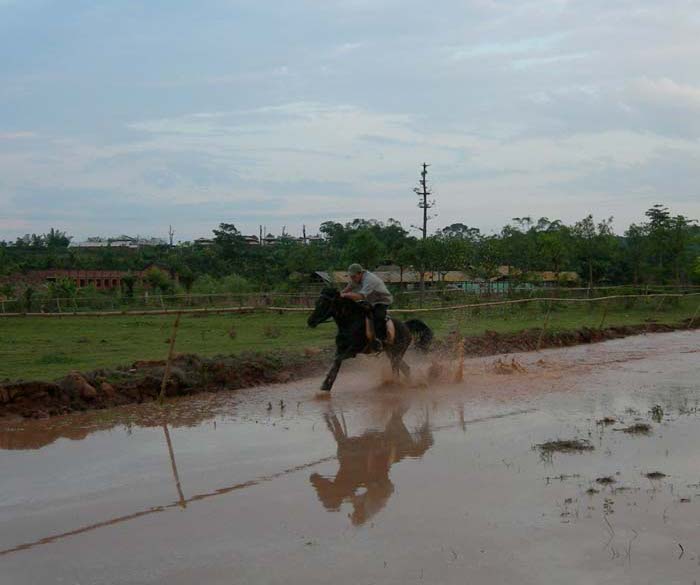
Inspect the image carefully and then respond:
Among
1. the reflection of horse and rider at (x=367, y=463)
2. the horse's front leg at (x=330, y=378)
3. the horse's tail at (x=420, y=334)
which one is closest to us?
the reflection of horse and rider at (x=367, y=463)

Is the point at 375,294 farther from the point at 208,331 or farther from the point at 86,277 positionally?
the point at 86,277

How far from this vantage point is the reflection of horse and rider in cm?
647

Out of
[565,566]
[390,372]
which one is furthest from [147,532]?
[390,372]

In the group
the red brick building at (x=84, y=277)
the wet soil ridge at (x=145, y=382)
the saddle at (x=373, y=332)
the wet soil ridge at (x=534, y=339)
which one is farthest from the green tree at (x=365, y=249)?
the saddle at (x=373, y=332)

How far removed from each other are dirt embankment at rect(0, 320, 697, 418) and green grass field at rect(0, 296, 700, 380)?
142 cm

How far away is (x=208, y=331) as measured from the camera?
885 inches

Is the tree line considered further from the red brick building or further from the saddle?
the saddle

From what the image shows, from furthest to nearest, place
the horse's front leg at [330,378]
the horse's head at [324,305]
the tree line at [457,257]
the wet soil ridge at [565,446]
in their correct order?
the tree line at [457,257] < the horse's front leg at [330,378] < the horse's head at [324,305] < the wet soil ridge at [565,446]

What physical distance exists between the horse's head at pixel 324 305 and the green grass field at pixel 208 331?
4033 millimetres

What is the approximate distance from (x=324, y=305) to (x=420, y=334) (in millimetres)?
2288

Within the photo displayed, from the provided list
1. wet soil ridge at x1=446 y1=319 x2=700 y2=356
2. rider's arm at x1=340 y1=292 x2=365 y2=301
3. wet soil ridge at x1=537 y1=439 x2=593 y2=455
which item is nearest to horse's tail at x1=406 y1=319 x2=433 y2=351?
rider's arm at x1=340 y1=292 x2=365 y2=301

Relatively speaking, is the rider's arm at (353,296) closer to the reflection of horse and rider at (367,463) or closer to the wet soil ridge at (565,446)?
the reflection of horse and rider at (367,463)

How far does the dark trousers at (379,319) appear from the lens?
1195 centimetres

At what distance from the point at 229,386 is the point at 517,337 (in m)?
8.79
